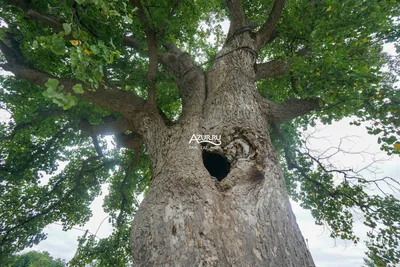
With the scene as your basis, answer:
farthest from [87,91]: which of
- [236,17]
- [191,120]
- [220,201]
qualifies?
[236,17]

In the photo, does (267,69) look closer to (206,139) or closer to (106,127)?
(206,139)

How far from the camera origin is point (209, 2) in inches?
208

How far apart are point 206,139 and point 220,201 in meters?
0.89

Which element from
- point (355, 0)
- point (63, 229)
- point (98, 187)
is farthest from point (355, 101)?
point (63, 229)

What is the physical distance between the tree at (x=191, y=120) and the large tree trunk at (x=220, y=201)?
1 cm

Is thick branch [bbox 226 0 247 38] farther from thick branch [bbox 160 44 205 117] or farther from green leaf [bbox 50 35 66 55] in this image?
green leaf [bbox 50 35 66 55]

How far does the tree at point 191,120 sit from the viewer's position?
1492 millimetres

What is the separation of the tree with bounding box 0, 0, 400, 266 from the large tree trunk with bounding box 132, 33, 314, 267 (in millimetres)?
13

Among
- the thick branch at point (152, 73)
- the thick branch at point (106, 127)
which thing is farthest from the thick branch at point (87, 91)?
the thick branch at point (106, 127)

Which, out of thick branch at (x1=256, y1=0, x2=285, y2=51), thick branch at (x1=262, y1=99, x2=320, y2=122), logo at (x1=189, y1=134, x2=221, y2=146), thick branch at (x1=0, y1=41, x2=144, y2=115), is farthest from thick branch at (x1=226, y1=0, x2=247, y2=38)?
logo at (x1=189, y1=134, x2=221, y2=146)

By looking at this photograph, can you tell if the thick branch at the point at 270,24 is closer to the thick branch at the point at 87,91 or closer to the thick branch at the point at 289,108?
the thick branch at the point at 289,108

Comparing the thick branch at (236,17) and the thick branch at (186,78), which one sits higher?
the thick branch at (236,17)

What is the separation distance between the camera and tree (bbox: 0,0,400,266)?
1492mm

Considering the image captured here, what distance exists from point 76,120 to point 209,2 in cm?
467
